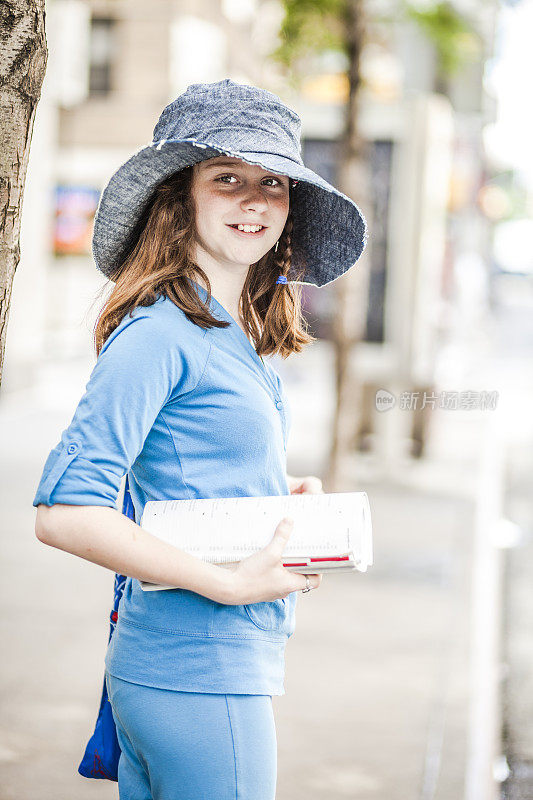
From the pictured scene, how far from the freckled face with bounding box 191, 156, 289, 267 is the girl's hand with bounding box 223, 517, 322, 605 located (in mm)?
565

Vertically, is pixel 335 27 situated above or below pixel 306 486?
above

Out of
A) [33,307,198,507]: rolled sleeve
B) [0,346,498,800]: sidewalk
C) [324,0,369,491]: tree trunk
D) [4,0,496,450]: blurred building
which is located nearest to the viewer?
[33,307,198,507]: rolled sleeve

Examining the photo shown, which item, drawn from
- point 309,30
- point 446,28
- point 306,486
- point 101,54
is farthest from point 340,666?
point 101,54

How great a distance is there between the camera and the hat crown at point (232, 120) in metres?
1.90

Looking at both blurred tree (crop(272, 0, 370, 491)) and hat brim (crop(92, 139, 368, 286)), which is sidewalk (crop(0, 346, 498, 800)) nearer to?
blurred tree (crop(272, 0, 370, 491))

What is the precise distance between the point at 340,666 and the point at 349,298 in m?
3.30

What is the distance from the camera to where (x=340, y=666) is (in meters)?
4.94

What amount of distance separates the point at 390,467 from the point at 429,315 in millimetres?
1630

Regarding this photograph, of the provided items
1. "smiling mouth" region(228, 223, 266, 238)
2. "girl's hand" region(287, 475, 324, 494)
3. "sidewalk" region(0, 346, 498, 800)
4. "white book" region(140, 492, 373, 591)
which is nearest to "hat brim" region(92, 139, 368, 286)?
"smiling mouth" region(228, 223, 266, 238)

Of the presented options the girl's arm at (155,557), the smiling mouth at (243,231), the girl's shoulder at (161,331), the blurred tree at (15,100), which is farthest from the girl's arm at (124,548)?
the smiling mouth at (243,231)

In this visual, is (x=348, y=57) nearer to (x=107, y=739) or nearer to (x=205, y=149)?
(x=205, y=149)

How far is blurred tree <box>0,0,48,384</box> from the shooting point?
6.25ft

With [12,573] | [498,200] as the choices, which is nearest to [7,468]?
[12,573]

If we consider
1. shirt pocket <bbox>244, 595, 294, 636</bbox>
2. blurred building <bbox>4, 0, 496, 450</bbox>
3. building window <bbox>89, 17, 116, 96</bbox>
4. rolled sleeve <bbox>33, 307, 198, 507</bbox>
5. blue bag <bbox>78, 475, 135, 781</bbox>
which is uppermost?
building window <bbox>89, 17, 116, 96</bbox>
